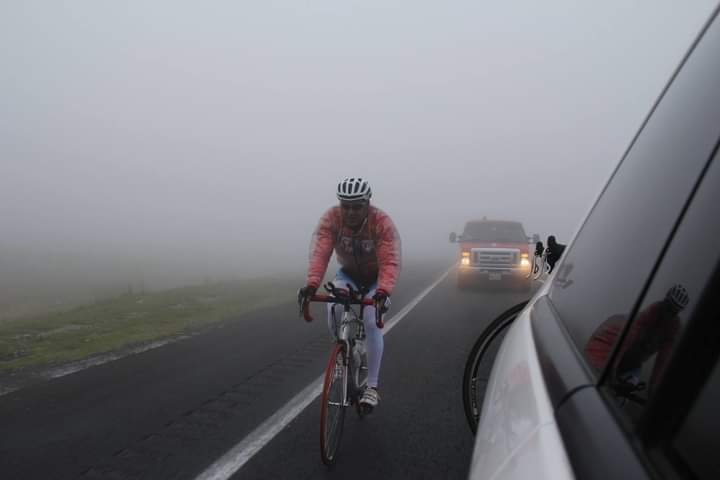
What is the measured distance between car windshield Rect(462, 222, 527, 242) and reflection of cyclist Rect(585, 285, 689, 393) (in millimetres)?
16238

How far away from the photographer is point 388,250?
183 inches

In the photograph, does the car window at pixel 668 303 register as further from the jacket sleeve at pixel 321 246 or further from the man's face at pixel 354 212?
the jacket sleeve at pixel 321 246

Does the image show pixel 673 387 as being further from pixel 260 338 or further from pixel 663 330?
pixel 260 338

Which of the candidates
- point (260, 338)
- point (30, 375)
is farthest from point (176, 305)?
point (30, 375)

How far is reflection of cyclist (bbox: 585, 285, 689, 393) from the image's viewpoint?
88cm

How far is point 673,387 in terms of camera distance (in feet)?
2.61

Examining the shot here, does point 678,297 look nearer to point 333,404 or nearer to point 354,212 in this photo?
point 333,404

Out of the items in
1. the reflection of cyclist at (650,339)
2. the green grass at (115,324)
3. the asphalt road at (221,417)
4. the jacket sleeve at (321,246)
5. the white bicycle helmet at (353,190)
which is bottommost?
the green grass at (115,324)

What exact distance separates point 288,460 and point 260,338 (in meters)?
4.74

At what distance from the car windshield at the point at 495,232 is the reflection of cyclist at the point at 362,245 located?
12.7 meters

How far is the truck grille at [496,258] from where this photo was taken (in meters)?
16.0

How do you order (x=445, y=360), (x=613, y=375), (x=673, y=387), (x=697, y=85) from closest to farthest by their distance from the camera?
(x=673, y=387)
(x=613, y=375)
(x=697, y=85)
(x=445, y=360)

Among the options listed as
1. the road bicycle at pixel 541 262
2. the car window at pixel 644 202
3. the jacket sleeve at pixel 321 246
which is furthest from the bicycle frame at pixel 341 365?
the car window at pixel 644 202

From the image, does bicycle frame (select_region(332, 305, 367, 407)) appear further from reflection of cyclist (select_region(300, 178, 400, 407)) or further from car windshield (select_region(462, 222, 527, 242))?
car windshield (select_region(462, 222, 527, 242))
